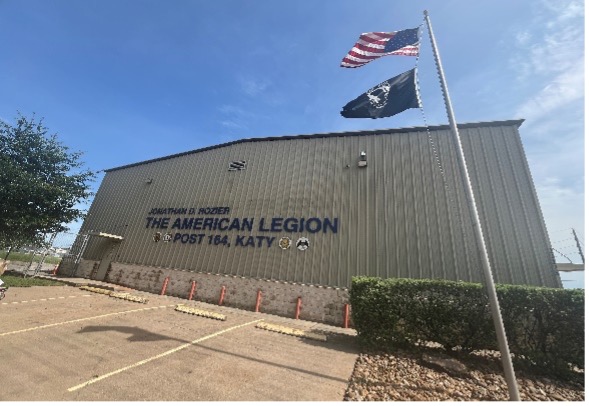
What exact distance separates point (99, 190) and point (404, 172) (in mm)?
27545

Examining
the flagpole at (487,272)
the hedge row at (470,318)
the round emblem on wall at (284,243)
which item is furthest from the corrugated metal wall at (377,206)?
the flagpole at (487,272)

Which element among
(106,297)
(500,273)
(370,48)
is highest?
(370,48)

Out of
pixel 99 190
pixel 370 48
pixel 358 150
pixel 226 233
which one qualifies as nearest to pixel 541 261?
pixel 358 150

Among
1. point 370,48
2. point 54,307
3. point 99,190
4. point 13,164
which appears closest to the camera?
point 370,48

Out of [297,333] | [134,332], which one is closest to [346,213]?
[297,333]

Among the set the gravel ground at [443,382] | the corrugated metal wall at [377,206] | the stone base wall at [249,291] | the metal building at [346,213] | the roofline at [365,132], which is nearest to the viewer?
the gravel ground at [443,382]

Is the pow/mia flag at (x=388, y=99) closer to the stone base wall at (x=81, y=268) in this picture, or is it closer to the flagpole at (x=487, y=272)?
the flagpole at (x=487, y=272)

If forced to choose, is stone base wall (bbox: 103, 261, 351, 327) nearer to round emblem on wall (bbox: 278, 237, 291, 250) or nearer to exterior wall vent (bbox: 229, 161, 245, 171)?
round emblem on wall (bbox: 278, 237, 291, 250)

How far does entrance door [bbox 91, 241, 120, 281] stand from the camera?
2102 cm

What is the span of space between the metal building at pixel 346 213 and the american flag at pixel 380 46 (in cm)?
785

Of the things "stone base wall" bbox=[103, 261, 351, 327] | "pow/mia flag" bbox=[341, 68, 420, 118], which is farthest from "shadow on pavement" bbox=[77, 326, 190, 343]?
"pow/mia flag" bbox=[341, 68, 420, 118]

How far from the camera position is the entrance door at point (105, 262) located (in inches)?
827

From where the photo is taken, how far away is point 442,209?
13.0 meters

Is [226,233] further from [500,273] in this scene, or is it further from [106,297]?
[500,273]
